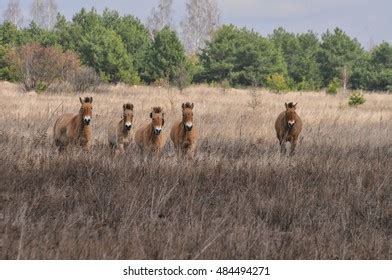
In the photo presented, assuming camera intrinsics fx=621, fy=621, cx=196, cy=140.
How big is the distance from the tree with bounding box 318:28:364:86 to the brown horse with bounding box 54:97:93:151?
5332cm

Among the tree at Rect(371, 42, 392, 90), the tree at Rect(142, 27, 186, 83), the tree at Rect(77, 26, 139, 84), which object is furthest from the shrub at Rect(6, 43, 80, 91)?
the tree at Rect(371, 42, 392, 90)

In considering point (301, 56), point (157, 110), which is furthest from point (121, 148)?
point (301, 56)

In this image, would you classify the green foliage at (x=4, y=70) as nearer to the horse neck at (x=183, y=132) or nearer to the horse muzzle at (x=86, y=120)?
the horse muzzle at (x=86, y=120)

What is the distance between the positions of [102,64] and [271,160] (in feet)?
135

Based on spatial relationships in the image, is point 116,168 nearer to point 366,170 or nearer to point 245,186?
point 245,186

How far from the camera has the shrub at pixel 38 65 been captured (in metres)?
36.5

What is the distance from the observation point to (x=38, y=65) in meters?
37.4

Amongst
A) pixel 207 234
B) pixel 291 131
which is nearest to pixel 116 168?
pixel 207 234

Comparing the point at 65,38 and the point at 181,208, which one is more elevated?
the point at 65,38

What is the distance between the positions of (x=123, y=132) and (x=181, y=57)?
3703 cm

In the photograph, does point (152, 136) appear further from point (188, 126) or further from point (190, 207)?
point (190, 207)

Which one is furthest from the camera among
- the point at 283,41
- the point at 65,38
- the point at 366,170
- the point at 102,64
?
the point at 283,41

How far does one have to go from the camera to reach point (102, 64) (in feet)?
161

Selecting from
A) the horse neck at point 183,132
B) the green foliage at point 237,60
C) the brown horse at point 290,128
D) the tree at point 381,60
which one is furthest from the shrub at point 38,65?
the tree at point 381,60
